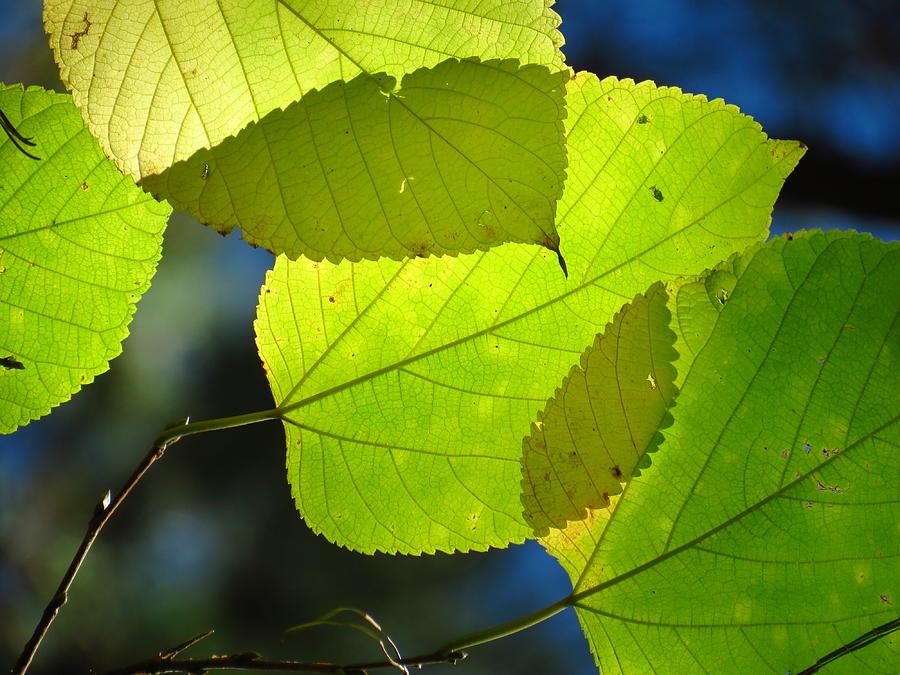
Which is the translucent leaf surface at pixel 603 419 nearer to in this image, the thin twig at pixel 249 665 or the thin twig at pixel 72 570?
the thin twig at pixel 249 665

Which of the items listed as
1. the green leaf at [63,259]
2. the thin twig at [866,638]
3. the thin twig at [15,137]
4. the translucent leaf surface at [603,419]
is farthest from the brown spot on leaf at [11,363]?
the thin twig at [866,638]

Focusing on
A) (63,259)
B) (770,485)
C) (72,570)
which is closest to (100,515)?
(72,570)

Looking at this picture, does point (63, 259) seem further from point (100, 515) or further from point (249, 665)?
point (249, 665)

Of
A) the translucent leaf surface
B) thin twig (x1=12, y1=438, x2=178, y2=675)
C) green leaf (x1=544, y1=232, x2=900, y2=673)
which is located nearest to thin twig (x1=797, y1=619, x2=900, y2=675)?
green leaf (x1=544, y1=232, x2=900, y2=673)

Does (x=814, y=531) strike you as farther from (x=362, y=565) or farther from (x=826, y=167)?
(x=362, y=565)

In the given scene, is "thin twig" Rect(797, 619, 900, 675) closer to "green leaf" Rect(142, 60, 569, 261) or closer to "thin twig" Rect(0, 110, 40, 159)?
"green leaf" Rect(142, 60, 569, 261)

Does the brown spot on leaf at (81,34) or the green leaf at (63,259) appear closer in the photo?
the brown spot on leaf at (81,34)
